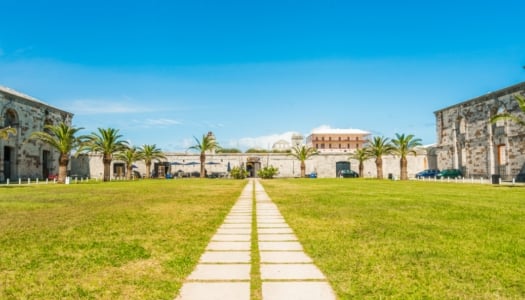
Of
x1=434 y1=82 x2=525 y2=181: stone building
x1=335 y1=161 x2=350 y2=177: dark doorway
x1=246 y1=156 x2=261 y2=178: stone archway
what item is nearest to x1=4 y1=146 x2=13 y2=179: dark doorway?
x1=246 y1=156 x2=261 y2=178: stone archway

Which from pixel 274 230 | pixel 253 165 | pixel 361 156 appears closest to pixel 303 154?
pixel 361 156

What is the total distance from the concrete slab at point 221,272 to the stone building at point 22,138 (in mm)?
34718

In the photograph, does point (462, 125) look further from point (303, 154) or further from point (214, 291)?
point (214, 291)

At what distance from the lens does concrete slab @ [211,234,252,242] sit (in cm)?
598

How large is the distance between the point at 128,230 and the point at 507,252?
19.8 ft

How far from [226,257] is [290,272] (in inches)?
42.0

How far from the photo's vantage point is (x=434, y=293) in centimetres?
339

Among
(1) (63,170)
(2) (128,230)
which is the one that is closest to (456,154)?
(1) (63,170)

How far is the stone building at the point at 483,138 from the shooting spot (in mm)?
32688

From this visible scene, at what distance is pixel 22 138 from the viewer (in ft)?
116

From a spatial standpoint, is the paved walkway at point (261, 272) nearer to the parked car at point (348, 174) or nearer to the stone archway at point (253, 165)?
the parked car at point (348, 174)

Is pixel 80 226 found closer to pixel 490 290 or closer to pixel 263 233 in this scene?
pixel 263 233

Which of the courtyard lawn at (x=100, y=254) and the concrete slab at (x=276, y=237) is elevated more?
the courtyard lawn at (x=100, y=254)

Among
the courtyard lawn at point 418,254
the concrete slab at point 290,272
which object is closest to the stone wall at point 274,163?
the courtyard lawn at point 418,254
